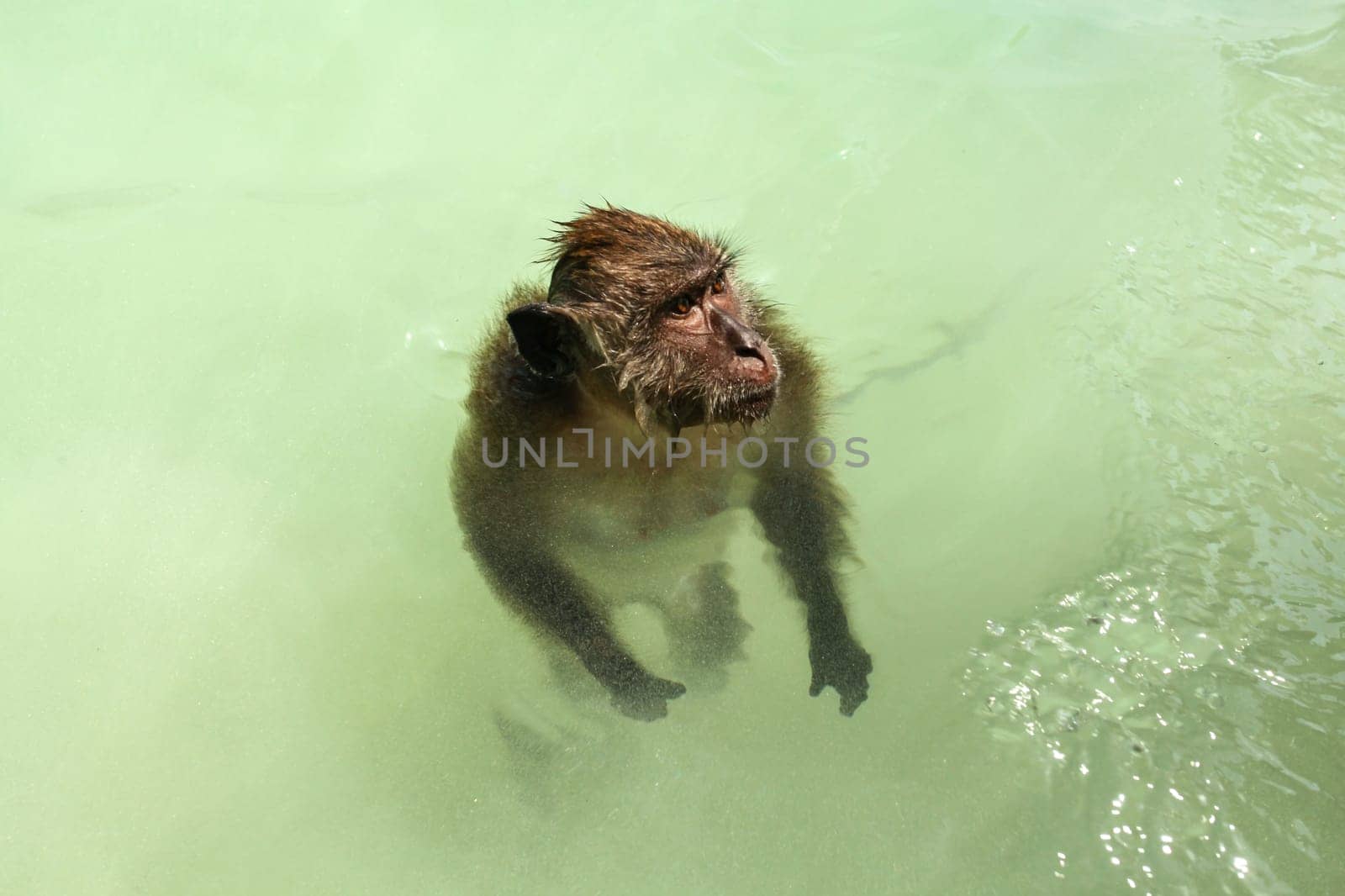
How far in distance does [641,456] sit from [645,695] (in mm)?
1016

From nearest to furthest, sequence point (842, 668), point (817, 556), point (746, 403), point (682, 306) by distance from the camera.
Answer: point (746, 403), point (682, 306), point (842, 668), point (817, 556)

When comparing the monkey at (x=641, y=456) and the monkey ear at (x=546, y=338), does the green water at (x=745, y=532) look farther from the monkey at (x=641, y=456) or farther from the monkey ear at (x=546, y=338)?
the monkey ear at (x=546, y=338)

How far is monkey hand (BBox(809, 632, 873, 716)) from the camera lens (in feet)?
13.7

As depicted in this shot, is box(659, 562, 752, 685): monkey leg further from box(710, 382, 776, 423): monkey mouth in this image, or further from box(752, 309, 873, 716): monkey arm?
box(710, 382, 776, 423): monkey mouth

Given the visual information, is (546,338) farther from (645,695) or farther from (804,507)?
(645,695)

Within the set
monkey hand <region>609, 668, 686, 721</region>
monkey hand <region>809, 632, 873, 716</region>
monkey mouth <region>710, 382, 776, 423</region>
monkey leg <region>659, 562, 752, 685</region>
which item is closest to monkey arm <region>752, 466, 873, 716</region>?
monkey hand <region>809, 632, 873, 716</region>

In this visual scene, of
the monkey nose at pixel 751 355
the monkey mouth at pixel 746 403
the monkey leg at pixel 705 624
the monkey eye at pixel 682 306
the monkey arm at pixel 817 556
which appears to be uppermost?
the monkey eye at pixel 682 306

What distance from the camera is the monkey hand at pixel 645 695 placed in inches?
168

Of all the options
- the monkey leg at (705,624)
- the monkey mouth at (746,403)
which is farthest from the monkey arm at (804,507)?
the monkey mouth at (746,403)

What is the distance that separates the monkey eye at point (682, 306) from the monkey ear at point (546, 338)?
14.9 inches

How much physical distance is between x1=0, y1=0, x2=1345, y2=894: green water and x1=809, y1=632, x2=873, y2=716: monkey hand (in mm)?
97

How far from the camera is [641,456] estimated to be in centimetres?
451

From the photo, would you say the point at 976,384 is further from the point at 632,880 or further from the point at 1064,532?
the point at 632,880

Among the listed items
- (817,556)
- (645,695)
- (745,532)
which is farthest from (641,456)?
(645,695)
